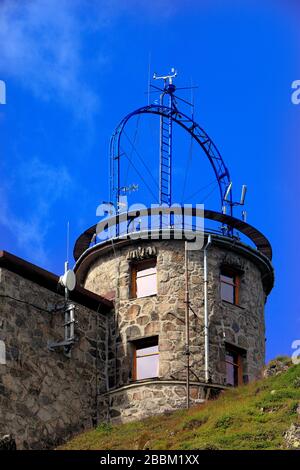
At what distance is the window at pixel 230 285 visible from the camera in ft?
148

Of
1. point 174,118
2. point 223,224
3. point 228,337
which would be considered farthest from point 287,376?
point 174,118

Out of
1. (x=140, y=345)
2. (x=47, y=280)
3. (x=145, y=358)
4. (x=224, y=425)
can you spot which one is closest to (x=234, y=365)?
(x=145, y=358)

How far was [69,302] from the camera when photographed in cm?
4231

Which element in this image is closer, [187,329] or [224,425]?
[224,425]

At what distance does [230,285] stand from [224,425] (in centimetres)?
925

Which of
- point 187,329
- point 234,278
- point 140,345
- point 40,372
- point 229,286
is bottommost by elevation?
point 40,372

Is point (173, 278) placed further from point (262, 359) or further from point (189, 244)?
point (262, 359)

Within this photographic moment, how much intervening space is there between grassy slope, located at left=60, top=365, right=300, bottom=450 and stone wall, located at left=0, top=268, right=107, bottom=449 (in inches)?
35.5

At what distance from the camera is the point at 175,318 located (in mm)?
43531

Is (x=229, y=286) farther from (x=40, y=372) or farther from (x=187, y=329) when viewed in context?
(x=40, y=372)

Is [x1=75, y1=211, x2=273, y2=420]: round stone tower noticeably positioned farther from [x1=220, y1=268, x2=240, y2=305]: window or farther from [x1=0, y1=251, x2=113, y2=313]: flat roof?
[x1=0, y1=251, x2=113, y2=313]: flat roof

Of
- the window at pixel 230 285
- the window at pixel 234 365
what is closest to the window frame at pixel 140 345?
the window at pixel 234 365

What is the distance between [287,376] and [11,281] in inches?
330

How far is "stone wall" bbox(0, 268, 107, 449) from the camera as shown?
39188mm
